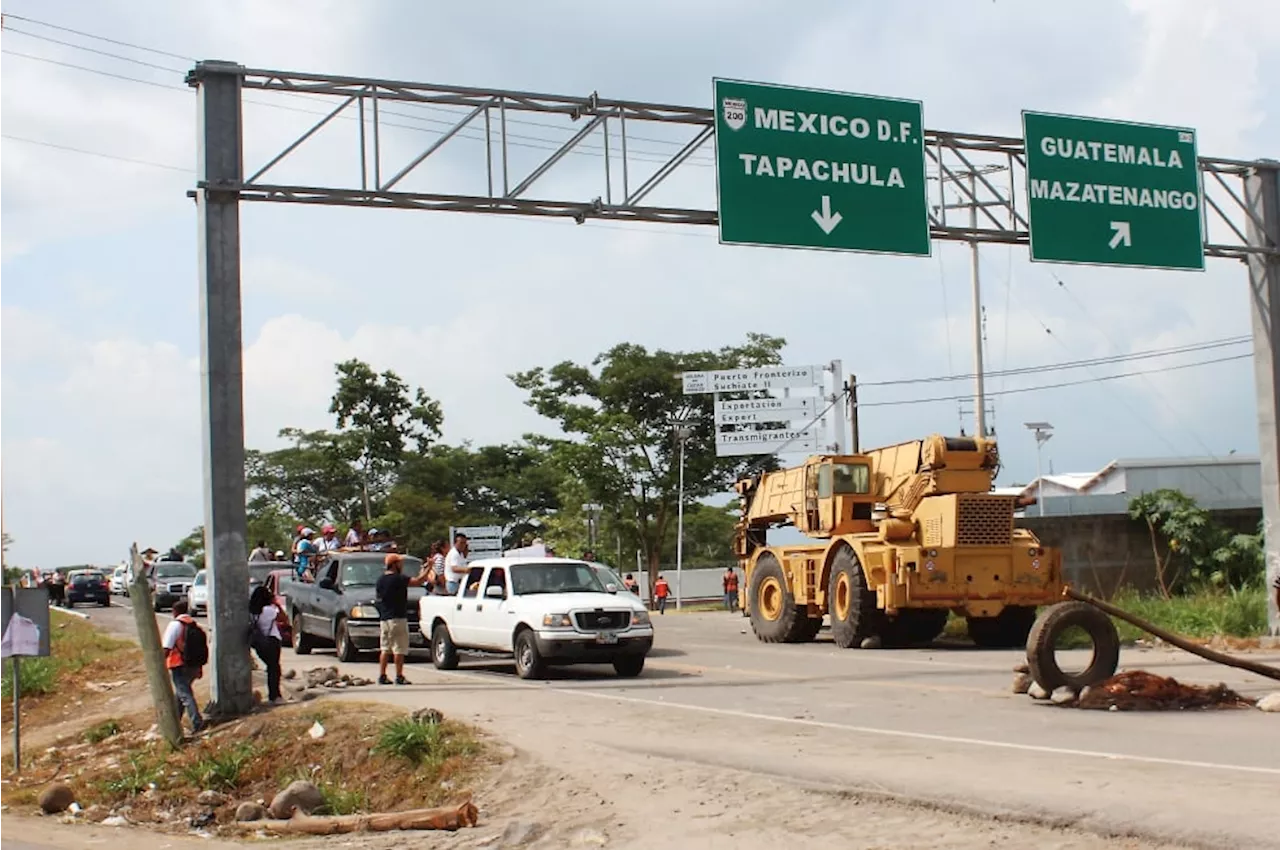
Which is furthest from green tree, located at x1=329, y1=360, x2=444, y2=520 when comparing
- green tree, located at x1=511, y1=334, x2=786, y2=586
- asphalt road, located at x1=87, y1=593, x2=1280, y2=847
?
asphalt road, located at x1=87, y1=593, x2=1280, y2=847

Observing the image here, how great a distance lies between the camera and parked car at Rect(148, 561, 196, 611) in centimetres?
4353

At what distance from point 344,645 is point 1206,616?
47.0 feet

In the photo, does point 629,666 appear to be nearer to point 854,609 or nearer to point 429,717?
point 854,609

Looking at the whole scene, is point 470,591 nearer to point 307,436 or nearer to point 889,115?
point 889,115

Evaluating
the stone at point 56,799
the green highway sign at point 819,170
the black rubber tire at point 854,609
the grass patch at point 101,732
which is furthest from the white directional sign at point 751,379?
the stone at point 56,799

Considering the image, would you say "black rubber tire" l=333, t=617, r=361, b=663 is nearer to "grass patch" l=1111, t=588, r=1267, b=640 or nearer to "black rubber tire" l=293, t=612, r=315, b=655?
"black rubber tire" l=293, t=612, r=315, b=655

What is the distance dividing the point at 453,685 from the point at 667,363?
34.7 metres

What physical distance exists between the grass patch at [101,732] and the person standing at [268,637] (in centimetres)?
191

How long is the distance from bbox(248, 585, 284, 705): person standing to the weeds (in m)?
2.07

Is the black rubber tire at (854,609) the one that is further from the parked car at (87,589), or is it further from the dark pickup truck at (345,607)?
the parked car at (87,589)

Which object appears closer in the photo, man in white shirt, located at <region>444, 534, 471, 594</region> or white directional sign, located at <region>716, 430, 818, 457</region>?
man in white shirt, located at <region>444, 534, 471, 594</region>

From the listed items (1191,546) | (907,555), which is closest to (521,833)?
(907,555)

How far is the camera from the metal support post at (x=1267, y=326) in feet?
75.9

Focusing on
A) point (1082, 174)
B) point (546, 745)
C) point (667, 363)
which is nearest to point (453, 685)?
point (546, 745)
